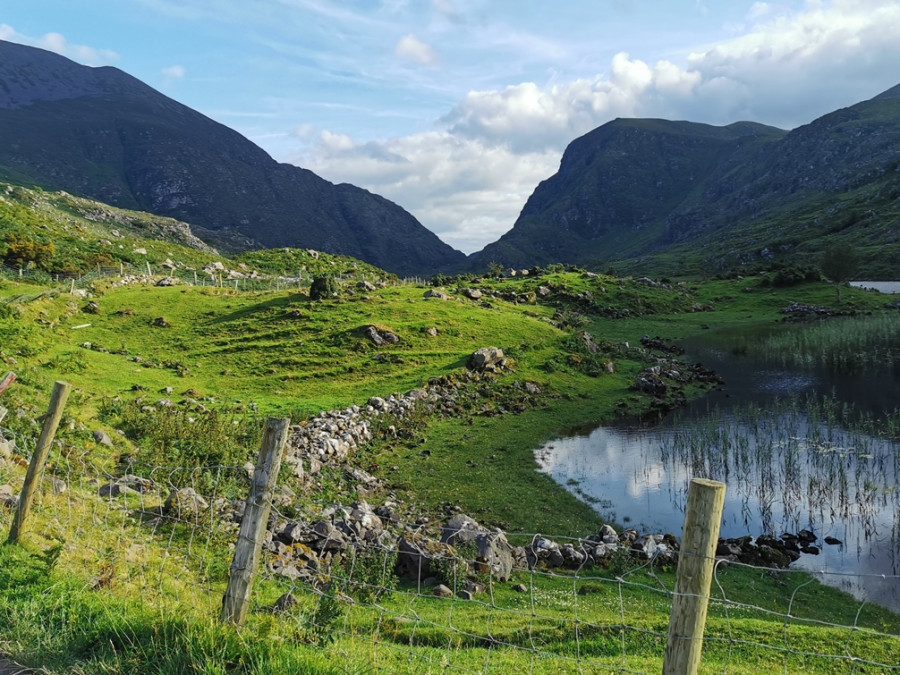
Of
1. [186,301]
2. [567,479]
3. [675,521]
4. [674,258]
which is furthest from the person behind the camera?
[674,258]

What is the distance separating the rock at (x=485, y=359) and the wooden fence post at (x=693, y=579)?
37282 millimetres

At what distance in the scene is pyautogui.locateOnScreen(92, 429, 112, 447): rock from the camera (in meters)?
20.7

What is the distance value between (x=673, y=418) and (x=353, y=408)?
21.3 metres

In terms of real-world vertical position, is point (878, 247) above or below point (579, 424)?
above

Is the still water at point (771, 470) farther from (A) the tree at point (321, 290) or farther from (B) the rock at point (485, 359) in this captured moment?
(A) the tree at point (321, 290)

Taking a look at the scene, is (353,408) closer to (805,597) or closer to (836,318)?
(805,597)

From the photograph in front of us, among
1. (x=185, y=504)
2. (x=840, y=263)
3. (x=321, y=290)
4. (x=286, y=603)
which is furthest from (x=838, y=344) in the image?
(x=286, y=603)

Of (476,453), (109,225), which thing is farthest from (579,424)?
(109,225)

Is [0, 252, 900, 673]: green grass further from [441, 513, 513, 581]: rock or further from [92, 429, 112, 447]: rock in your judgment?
[441, 513, 513, 581]: rock

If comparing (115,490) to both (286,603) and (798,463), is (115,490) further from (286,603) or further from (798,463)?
(798,463)

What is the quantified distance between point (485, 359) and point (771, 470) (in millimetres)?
21953

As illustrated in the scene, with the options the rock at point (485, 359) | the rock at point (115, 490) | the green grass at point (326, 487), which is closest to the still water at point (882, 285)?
the green grass at point (326, 487)

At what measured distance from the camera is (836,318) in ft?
248

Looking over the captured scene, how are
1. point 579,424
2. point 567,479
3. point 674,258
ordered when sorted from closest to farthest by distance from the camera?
point 567,479, point 579,424, point 674,258
